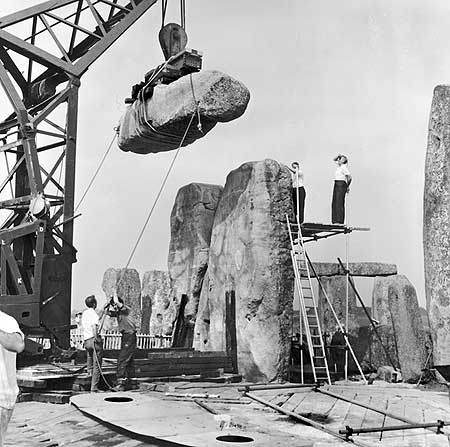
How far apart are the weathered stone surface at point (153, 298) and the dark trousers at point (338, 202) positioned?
490 centimetres

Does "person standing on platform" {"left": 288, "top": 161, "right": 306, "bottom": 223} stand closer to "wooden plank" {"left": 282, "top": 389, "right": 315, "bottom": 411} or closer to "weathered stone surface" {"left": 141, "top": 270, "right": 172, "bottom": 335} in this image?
"wooden plank" {"left": 282, "top": 389, "right": 315, "bottom": 411}

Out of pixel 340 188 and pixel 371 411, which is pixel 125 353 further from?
pixel 340 188

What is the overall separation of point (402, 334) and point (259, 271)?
3.91 meters

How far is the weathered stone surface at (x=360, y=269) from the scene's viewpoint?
52.9 ft

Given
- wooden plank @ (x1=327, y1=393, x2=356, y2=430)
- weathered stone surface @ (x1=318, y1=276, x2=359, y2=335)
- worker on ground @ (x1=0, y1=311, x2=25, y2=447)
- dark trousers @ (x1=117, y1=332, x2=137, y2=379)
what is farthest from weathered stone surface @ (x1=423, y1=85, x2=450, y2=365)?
weathered stone surface @ (x1=318, y1=276, x2=359, y2=335)

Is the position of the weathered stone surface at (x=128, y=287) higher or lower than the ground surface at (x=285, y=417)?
higher

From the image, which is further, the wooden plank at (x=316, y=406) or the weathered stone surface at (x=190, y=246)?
the weathered stone surface at (x=190, y=246)

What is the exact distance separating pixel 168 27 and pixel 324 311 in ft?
23.6

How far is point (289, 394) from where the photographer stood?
848 centimetres

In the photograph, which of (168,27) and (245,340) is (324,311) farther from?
(168,27)

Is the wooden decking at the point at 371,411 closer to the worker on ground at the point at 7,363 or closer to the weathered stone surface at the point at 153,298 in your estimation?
the worker on ground at the point at 7,363

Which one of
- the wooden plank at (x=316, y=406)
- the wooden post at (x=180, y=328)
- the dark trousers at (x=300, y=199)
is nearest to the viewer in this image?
the wooden plank at (x=316, y=406)

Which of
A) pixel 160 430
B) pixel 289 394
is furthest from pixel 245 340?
pixel 160 430

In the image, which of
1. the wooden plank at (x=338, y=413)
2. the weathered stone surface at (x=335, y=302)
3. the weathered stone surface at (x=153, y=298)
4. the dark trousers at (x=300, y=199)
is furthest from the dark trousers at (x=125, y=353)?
the weathered stone surface at (x=335, y=302)
